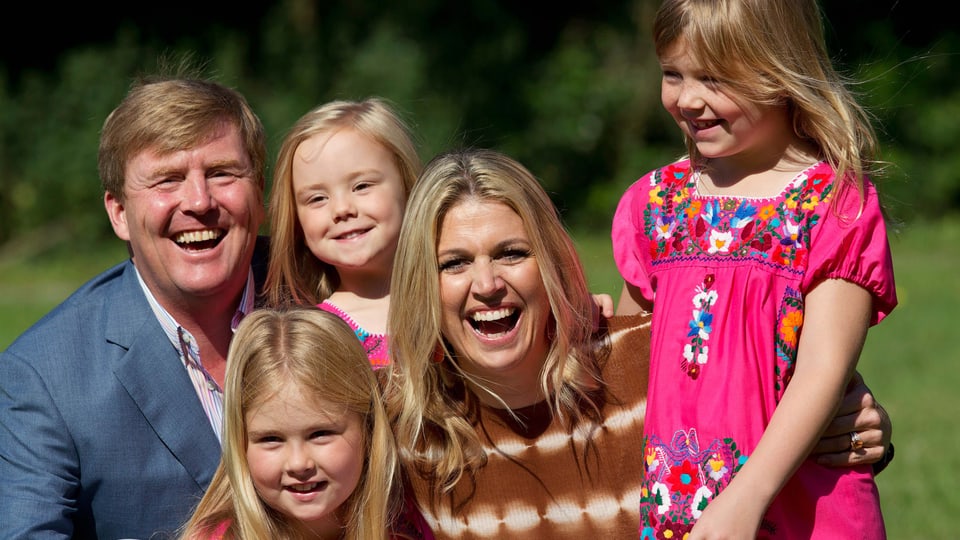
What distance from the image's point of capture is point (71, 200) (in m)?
14.6

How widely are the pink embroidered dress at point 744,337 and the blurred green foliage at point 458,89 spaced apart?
11.4 metres

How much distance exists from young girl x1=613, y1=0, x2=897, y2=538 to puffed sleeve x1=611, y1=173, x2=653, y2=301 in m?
A: 0.15

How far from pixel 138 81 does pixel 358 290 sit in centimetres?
100

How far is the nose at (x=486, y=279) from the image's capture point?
10.6ft

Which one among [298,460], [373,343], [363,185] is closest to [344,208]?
[363,185]

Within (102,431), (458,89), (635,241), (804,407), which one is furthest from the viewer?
(458,89)

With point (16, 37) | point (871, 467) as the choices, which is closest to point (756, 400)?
point (871, 467)

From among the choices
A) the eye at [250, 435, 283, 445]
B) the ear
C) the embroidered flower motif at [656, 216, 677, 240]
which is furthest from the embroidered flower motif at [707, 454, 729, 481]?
the ear

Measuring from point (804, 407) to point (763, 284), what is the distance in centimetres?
32

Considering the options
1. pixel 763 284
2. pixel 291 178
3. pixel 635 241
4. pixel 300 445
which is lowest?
pixel 300 445

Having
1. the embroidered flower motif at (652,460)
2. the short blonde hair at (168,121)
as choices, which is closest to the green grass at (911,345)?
the embroidered flower motif at (652,460)

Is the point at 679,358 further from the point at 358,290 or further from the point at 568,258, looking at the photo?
the point at 358,290

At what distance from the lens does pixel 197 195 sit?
3781 millimetres

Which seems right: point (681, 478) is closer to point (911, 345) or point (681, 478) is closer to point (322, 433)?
point (322, 433)
